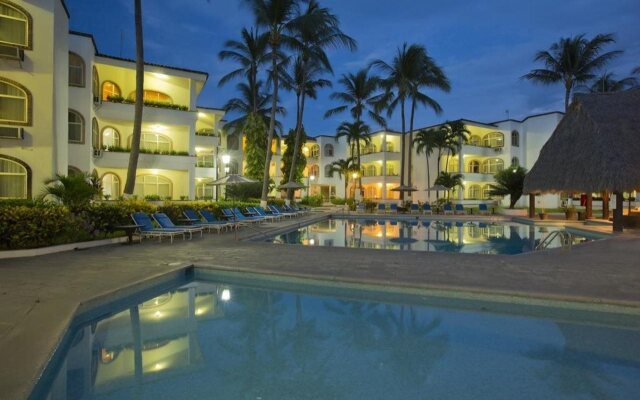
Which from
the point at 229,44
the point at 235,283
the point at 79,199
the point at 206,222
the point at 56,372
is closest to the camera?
the point at 56,372

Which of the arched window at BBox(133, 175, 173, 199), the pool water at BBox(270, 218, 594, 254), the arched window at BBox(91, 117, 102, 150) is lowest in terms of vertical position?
the pool water at BBox(270, 218, 594, 254)

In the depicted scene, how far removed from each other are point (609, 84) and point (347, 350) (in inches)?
1711

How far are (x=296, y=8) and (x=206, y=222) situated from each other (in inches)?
521

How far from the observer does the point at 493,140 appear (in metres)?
43.0

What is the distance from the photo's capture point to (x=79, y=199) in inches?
468

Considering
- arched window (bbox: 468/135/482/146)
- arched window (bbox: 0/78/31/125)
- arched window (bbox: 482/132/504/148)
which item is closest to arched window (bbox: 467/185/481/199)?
arched window (bbox: 468/135/482/146)

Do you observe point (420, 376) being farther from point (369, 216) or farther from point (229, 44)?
point (229, 44)

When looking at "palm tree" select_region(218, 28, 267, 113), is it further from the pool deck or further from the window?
the pool deck

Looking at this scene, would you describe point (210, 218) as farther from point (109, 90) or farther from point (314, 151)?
point (314, 151)

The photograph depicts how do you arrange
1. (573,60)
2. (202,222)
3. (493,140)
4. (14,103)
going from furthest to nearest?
(493,140) → (573,60) → (202,222) → (14,103)

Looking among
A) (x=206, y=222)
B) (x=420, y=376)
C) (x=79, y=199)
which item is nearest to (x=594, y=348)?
(x=420, y=376)

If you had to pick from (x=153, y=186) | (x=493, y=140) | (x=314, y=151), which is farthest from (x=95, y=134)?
(x=493, y=140)

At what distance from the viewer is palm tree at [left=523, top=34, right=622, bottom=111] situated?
30.0 metres

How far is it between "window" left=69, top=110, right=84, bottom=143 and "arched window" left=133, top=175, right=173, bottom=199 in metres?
5.10
